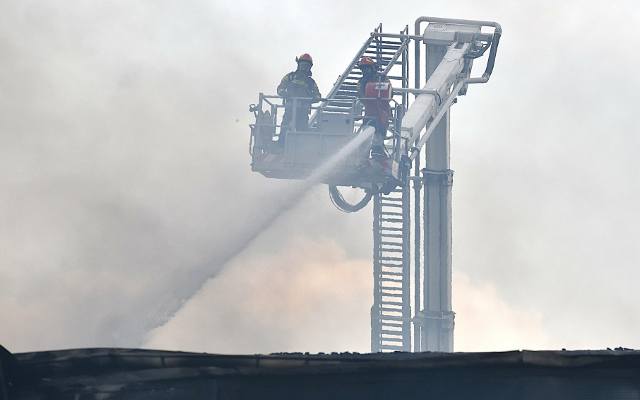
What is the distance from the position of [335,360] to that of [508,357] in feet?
3.98

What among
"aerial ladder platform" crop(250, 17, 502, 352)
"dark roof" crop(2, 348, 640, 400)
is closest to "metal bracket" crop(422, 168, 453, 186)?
"aerial ladder platform" crop(250, 17, 502, 352)

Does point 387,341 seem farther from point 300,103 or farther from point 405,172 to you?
point 300,103

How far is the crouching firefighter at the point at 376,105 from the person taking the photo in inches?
1005

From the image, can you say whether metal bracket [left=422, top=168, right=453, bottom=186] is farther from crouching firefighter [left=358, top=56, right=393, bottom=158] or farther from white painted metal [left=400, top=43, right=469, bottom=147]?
crouching firefighter [left=358, top=56, right=393, bottom=158]

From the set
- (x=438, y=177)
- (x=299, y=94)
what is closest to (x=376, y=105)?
(x=299, y=94)

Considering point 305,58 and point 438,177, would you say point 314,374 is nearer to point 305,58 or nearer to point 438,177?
point 305,58

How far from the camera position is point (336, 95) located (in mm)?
28625

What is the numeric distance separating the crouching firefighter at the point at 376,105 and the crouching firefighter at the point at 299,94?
1.05 m

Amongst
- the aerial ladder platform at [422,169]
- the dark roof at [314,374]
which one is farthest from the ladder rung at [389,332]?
the dark roof at [314,374]

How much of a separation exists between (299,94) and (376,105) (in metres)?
1.69

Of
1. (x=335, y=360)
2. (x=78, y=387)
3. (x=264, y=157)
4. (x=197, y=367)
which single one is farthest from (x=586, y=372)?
(x=264, y=157)

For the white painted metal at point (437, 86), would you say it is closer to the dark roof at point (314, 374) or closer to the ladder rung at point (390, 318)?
the ladder rung at point (390, 318)

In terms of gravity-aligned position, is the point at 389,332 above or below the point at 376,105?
below

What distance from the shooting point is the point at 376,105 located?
84.5 feet
